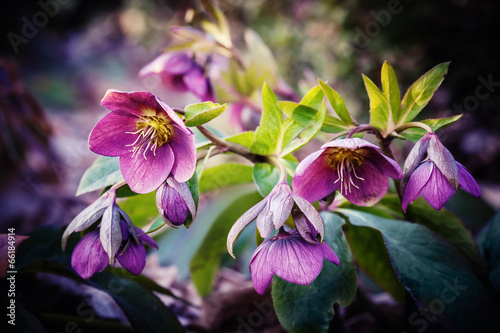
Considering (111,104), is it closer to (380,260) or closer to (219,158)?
(380,260)

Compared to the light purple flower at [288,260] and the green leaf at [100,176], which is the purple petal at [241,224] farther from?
the green leaf at [100,176]

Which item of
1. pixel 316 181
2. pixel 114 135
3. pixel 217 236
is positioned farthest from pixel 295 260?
pixel 217 236

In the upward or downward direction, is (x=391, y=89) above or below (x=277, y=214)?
above

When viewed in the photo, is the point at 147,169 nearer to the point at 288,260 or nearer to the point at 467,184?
the point at 288,260

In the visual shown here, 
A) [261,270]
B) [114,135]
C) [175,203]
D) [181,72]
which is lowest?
[261,270]

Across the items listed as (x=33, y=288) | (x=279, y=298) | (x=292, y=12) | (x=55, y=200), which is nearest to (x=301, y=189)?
(x=279, y=298)

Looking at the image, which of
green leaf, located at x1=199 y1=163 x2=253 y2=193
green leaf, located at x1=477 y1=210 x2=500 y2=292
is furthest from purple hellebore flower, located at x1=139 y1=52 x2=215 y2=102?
green leaf, located at x1=477 y1=210 x2=500 y2=292

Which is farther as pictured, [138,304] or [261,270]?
[138,304]
